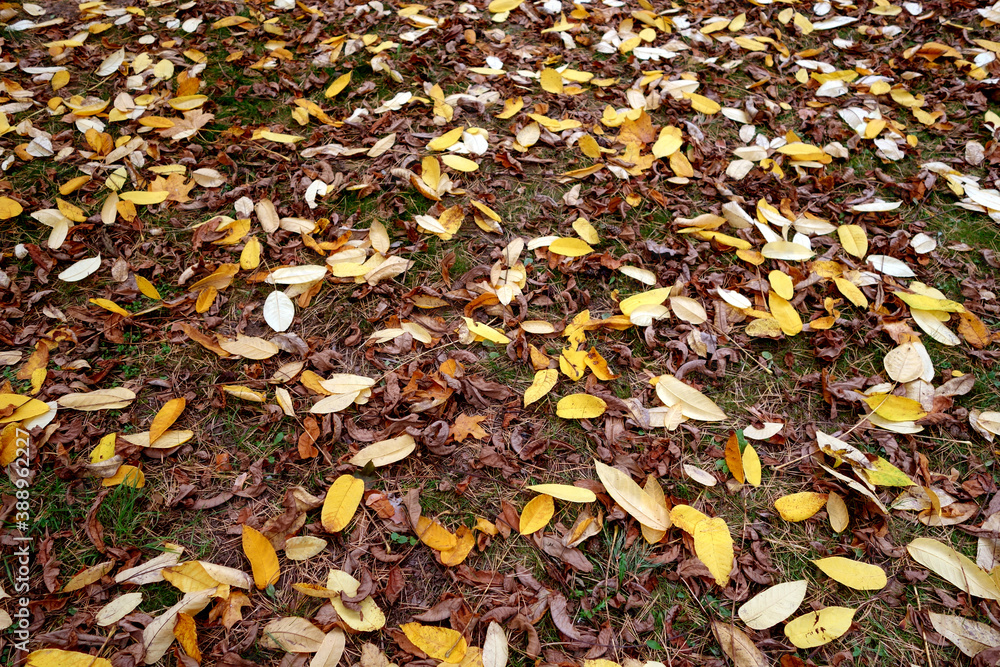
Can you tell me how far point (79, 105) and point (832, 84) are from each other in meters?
3.21

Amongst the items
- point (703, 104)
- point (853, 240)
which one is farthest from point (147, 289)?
point (853, 240)

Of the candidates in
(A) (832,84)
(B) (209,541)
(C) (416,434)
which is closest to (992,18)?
(A) (832,84)

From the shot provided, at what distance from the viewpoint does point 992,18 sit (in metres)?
2.86

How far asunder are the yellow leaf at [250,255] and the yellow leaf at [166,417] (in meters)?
0.50

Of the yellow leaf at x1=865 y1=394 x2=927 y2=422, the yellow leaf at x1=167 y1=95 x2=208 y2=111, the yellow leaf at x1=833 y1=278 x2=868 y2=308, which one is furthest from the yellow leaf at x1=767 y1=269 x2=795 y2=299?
the yellow leaf at x1=167 y1=95 x2=208 y2=111

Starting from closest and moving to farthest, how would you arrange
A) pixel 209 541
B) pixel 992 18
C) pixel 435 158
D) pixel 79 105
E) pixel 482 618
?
pixel 482 618 → pixel 209 541 → pixel 435 158 → pixel 79 105 → pixel 992 18

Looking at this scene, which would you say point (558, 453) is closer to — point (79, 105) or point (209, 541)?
point (209, 541)

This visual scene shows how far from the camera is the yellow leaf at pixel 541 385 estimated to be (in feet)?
5.42

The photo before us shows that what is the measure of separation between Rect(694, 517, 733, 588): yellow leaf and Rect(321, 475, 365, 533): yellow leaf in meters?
0.85

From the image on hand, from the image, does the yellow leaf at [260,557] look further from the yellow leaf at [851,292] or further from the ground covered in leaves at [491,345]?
the yellow leaf at [851,292]

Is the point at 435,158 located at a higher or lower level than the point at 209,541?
higher

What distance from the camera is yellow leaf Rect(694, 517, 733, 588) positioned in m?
1.38

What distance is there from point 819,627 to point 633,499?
0.48m

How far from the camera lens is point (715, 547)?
140 centimetres
